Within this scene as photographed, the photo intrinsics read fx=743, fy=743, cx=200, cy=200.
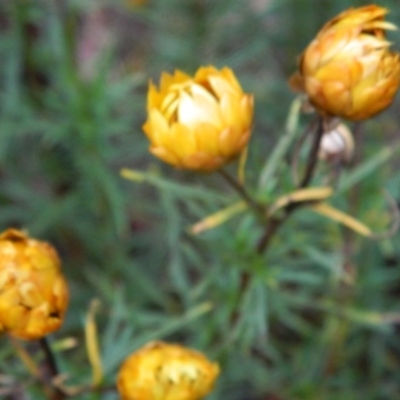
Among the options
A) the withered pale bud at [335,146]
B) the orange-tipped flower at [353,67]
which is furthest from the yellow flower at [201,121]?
the withered pale bud at [335,146]

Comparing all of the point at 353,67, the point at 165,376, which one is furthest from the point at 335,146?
the point at 165,376

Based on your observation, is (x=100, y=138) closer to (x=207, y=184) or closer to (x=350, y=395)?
(x=207, y=184)

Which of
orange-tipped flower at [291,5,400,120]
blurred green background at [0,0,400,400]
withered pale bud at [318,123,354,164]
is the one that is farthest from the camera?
blurred green background at [0,0,400,400]

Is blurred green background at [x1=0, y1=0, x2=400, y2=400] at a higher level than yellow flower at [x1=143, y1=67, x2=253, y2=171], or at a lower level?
lower

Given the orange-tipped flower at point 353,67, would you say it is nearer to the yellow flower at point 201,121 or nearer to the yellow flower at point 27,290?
the yellow flower at point 201,121

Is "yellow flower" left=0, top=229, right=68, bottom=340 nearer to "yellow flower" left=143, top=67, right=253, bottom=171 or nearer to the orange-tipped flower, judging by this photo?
"yellow flower" left=143, top=67, right=253, bottom=171

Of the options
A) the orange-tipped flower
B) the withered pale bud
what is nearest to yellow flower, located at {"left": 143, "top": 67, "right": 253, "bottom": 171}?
the orange-tipped flower

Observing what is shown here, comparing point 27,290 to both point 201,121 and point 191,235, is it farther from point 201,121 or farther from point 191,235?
point 191,235
